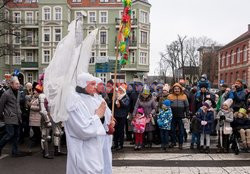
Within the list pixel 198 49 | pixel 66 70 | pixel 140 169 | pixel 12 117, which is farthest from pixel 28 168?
pixel 198 49

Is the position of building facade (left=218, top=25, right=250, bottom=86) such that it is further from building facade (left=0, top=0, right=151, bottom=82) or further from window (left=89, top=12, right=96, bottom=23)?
window (left=89, top=12, right=96, bottom=23)

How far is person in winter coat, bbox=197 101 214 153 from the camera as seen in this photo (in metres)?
8.03

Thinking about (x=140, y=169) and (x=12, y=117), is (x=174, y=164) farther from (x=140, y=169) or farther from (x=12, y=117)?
(x=12, y=117)

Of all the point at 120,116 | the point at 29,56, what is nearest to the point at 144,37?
the point at 29,56

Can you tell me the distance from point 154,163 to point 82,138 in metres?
3.85

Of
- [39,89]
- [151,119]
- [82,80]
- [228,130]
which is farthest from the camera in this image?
[151,119]

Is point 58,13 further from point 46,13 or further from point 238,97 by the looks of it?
point 238,97

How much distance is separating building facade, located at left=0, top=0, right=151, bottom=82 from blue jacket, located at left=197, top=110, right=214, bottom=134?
36.6 metres

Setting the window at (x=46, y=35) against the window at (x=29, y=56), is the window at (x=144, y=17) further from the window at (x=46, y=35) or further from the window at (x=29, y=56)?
the window at (x=29, y=56)

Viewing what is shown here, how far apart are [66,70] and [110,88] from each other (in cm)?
577

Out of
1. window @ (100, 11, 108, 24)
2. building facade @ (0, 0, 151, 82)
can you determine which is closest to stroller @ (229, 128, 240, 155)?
building facade @ (0, 0, 151, 82)

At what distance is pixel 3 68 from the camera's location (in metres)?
47.7

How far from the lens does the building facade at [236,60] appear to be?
47.1m

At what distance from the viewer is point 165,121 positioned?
323 inches
